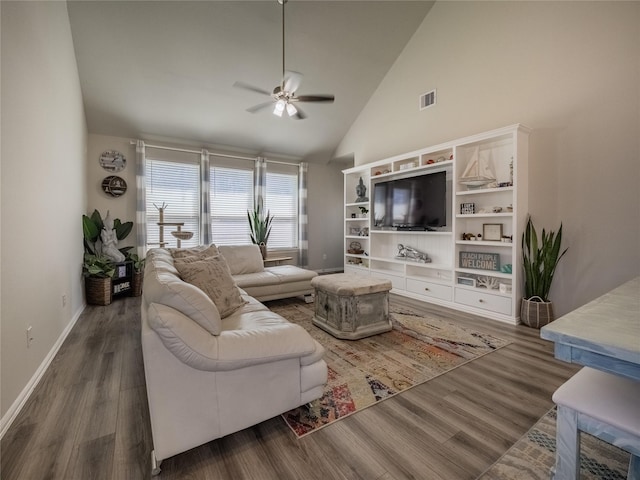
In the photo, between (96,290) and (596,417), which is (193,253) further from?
(596,417)

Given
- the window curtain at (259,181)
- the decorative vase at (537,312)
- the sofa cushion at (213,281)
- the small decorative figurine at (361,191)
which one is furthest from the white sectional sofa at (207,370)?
the window curtain at (259,181)

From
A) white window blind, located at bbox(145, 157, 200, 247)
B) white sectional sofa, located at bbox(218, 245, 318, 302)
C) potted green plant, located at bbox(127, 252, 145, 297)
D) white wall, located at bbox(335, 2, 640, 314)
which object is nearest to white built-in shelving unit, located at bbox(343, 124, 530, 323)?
white wall, located at bbox(335, 2, 640, 314)

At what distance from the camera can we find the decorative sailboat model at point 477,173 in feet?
11.8

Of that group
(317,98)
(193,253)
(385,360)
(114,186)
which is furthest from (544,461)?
(114,186)

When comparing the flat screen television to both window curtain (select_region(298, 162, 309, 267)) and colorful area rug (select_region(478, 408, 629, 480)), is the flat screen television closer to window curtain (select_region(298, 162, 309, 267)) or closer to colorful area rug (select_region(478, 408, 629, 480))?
window curtain (select_region(298, 162, 309, 267))

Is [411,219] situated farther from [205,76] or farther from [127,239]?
[127,239]

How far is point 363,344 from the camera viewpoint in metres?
2.68

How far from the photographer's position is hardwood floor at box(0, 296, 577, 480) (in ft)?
4.25

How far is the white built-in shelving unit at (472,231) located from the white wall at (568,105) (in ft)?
0.96

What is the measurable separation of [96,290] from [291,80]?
12.2ft

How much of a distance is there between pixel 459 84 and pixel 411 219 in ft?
6.68

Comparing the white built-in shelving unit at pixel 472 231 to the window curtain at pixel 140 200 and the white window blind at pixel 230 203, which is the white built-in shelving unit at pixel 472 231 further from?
the window curtain at pixel 140 200

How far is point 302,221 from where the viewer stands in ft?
21.2

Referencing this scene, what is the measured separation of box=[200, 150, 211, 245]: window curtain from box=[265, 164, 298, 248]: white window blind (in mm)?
1263
